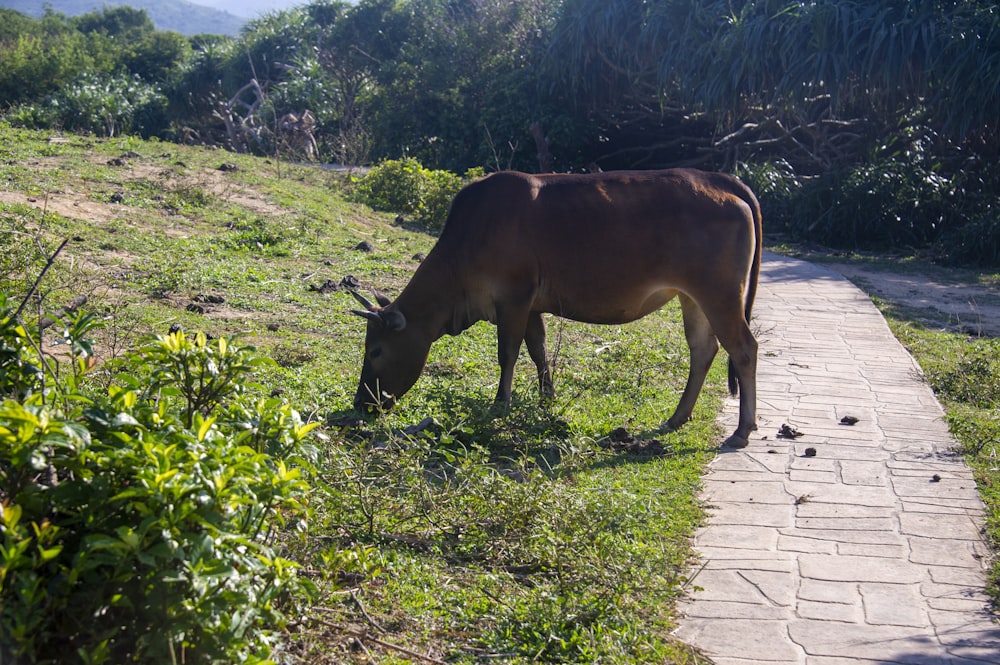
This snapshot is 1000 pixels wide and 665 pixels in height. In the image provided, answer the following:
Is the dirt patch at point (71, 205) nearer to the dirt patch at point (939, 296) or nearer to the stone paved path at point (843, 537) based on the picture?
the stone paved path at point (843, 537)

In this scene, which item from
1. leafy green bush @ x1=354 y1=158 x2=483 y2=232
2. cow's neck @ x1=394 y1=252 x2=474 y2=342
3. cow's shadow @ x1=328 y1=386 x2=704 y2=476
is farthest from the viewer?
leafy green bush @ x1=354 y1=158 x2=483 y2=232

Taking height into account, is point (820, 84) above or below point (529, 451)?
above

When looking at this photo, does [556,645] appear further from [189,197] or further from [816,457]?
[189,197]

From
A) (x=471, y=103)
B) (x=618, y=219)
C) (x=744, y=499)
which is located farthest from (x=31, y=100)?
(x=744, y=499)

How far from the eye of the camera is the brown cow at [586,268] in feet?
23.5

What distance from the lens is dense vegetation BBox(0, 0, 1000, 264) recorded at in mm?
17078

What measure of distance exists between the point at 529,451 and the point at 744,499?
1.40 m

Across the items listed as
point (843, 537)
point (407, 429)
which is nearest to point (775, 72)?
point (407, 429)

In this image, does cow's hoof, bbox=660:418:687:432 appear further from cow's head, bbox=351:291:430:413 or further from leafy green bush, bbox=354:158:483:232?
leafy green bush, bbox=354:158:483:232

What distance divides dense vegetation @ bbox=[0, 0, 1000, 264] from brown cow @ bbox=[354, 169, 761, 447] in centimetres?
1062

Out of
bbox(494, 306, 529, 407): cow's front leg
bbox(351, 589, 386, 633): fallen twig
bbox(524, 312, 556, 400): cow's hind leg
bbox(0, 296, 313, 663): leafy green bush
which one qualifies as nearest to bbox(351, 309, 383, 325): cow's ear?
bbox(494, 306, 529, 407): cow's front leg

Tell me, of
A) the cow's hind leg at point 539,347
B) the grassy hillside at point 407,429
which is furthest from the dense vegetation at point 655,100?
the cow's hind leg at point 539,347

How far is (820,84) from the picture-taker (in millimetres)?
17688

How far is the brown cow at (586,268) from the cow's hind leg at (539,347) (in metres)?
0.14
